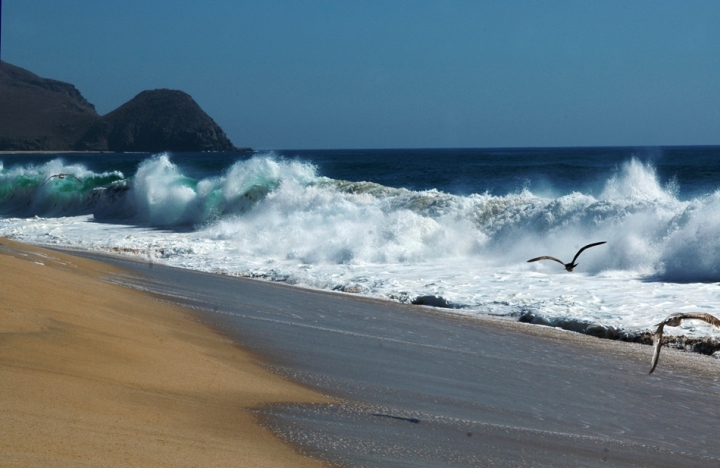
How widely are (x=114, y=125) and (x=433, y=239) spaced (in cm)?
13233

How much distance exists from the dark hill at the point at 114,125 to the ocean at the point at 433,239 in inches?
4404

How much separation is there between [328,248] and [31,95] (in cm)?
14788

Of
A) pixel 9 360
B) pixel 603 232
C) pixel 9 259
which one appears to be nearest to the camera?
pixel 9 360

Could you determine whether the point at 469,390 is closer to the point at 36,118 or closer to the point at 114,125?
the point at 114,125

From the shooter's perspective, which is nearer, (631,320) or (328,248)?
(631,320)

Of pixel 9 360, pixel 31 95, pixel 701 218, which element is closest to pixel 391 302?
pixel 701 218

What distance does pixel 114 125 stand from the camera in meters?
139

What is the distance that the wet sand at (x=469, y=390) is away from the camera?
500 cm

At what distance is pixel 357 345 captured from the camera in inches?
314

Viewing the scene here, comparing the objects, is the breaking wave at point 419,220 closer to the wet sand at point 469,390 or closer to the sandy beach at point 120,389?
the wet sand at point 469,390

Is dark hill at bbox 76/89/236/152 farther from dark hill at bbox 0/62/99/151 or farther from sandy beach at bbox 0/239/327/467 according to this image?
sandy beach at bbox 0/239/327/467

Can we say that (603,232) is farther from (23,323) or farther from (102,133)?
(102,133)

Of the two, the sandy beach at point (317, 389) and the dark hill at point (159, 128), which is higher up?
the dark hill at point (159, 128)

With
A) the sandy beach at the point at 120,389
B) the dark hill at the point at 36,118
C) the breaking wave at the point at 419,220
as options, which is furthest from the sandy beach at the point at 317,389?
the dark hill at the point at 36,118
